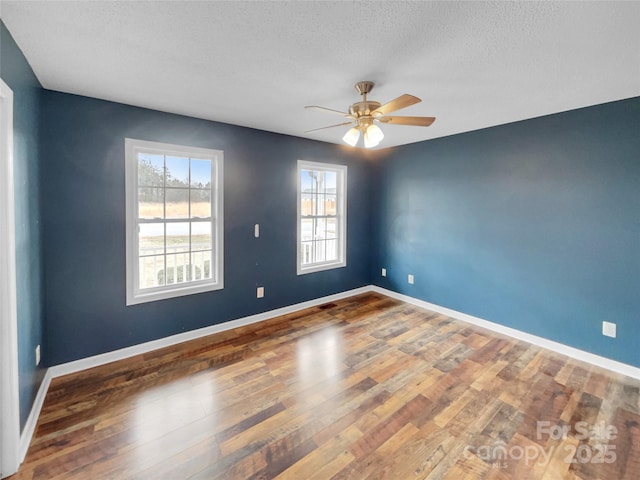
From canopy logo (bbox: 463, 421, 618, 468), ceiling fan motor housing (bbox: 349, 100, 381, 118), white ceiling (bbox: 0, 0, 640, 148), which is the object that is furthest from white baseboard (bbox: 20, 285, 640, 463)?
ceiling fan motor housing (bbox: 349, 100, 381, 118)

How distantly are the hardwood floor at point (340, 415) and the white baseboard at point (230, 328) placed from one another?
0.27 ft

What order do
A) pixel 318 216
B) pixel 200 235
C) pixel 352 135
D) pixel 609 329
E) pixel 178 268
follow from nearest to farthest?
Result: pixel 352 135 → pixel 609 329 → pixel 178 268 → pixel 200 235 → pixel 318 216

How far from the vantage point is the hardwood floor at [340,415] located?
167 cm

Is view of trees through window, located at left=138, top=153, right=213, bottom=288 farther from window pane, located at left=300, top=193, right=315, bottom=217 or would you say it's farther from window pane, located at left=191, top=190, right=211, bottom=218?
window pane, located at left=300, top=193, right=315, bottom=217

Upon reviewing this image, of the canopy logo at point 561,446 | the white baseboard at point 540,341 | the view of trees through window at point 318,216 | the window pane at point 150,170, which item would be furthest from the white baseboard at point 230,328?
the window pane at point 150,170

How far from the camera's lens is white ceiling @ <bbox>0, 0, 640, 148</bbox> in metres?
1.45

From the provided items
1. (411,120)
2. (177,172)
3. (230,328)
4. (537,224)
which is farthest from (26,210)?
(537,224)

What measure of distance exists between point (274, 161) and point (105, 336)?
8.59 ft

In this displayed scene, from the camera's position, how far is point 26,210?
194cm

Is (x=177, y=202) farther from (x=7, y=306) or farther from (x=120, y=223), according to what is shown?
(x=7, y=306)

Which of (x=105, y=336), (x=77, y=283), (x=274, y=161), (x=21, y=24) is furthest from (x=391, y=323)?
(x=21, y=24)

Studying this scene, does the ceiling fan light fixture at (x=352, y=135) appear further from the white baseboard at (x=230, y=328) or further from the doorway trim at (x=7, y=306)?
the white baseboard at (x=230, y=328)

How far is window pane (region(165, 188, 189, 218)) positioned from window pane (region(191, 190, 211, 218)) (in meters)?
0.06

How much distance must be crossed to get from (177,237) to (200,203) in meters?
0.45
